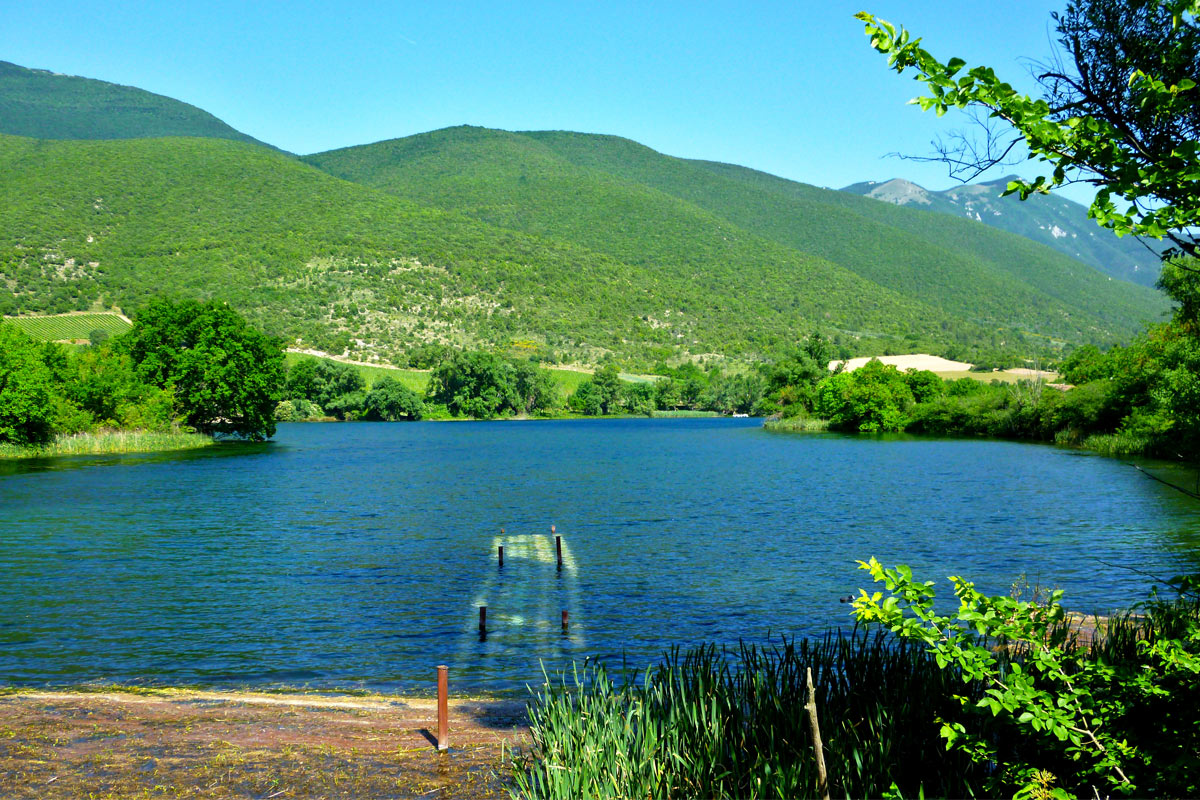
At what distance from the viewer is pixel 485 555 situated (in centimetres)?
2831

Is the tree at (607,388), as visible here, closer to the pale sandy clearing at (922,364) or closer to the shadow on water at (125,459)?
the pale sandy clearing at (922,364)

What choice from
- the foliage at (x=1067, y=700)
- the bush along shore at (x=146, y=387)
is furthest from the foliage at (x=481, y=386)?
the foliage at (x=1067, y=700)

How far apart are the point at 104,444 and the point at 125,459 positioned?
5.06 metres

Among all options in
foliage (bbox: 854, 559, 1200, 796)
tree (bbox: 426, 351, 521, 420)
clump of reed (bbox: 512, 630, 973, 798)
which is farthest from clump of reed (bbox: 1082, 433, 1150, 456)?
tree (bbox: 426, 351, 521, 420)

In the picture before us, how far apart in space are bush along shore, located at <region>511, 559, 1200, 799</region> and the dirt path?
1.49 m

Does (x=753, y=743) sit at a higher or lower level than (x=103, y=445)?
higher

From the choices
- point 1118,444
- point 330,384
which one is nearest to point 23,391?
point 1118,444

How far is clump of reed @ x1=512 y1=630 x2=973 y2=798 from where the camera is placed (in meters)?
7.10

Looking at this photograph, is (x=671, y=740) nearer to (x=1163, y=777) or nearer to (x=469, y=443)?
(x=1163, y=777)

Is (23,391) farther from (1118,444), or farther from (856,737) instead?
(1118,444)

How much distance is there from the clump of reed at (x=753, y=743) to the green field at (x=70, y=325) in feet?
456

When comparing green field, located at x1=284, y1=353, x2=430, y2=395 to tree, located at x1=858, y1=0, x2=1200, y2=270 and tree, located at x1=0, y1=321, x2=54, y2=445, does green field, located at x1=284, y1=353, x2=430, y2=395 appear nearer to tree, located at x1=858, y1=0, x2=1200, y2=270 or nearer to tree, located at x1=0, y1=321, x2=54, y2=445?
tree, located at x1=0, y1=321, x2=54, y2=445

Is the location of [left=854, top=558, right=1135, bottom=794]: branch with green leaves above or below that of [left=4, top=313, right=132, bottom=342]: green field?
below

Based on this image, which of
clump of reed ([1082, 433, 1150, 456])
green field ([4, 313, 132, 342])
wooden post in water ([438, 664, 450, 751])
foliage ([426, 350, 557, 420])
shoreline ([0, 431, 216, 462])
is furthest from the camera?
foliage ([426, 350, 557, 420])
